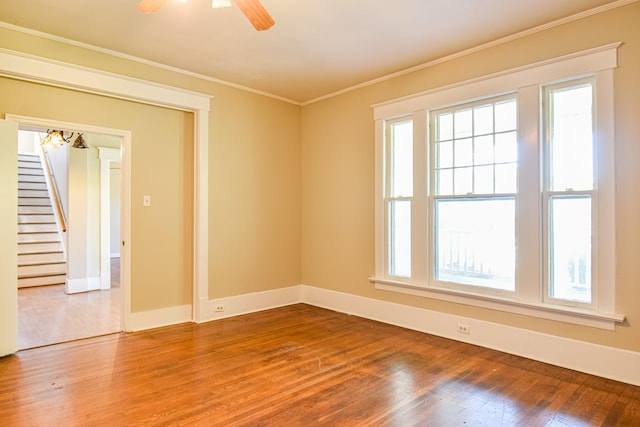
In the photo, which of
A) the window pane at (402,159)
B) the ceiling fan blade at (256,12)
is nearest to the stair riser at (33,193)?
the window pane at (402,159)

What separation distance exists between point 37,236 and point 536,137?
8.17 meters

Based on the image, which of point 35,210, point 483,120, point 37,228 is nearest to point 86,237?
point 37,228

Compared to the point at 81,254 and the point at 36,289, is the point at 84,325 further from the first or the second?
the point at 36,289

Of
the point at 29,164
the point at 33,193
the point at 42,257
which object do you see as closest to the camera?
the point at 42,257

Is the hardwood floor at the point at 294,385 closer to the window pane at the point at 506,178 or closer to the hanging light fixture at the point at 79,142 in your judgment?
the window pane at the point at 506,178

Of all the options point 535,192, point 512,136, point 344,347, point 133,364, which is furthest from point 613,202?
point 133,364

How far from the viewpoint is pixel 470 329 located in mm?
3648

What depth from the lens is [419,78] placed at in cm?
409

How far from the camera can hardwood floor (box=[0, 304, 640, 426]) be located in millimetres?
2326

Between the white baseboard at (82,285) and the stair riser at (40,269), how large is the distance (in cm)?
108

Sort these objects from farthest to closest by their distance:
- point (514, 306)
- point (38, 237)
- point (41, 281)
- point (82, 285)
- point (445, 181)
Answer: point (38, 237)
point (41, 281)
point (82, 285)
point (445, 181)
point (514, 306)

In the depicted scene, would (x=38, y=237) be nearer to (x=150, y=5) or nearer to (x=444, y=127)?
(x=150, y=5)

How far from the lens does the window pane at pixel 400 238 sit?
14.0 ft

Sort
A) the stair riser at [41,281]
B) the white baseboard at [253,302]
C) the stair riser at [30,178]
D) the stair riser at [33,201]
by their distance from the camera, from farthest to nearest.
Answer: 1. the stair riser at [30,178]
2. the stair riser at [33,201]
3. the stair riser at [41,281]
4. the white baseboard at [253,302]
